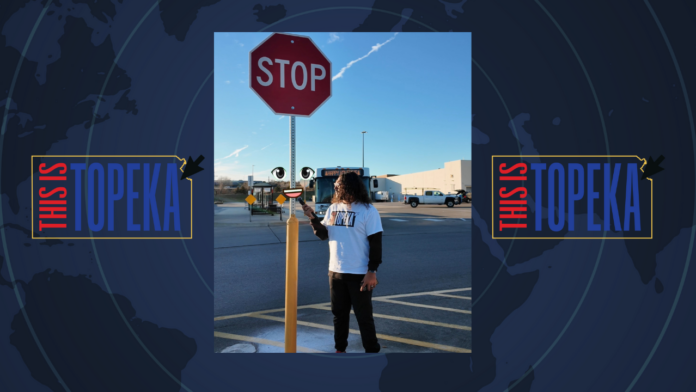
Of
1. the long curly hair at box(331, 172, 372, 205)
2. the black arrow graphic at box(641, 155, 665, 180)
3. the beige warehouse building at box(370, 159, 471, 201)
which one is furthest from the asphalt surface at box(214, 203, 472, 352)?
the beige warehouse building at box(370, 159, 471, 201)

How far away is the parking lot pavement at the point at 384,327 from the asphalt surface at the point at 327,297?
10mm

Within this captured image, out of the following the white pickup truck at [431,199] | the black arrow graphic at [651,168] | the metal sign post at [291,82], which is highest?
the metal sign post at [291,82]

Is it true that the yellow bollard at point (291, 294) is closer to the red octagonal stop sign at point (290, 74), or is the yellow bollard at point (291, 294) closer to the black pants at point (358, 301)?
the black pants at point (358, 301)

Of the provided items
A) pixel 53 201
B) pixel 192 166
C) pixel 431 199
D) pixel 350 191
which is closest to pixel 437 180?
pixel 431 199

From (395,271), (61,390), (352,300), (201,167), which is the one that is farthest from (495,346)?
(395,271)

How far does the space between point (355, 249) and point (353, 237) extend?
106mm

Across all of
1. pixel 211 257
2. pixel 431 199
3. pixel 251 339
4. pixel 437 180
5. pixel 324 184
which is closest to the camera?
pixel 211 257

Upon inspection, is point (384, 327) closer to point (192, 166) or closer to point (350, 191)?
point (350, 191)

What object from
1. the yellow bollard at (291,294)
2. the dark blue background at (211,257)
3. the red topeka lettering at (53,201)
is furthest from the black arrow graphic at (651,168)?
the red topeka lettering at (53,201)

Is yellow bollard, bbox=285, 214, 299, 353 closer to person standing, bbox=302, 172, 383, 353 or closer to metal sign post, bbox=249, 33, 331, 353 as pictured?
metal sign post, bbox=249, 33, 331, 353

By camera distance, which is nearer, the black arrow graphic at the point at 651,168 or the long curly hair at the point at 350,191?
the black arrow graphic at the point at 651,168

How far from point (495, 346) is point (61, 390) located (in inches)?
121

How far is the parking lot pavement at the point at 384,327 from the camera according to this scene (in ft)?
12.5

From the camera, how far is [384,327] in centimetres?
434
